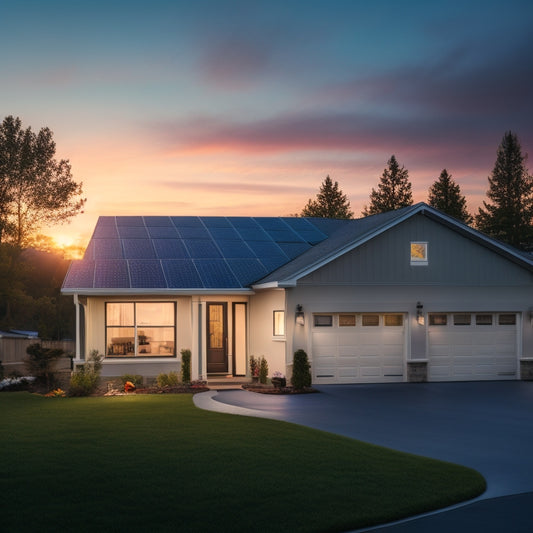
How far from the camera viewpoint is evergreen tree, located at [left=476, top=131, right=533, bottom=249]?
58.5 meters

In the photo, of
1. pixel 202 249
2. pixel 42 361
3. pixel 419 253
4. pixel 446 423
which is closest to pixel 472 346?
pixel 419 253

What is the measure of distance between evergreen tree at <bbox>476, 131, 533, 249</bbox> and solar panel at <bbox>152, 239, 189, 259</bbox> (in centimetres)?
3753

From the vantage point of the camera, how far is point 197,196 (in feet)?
136

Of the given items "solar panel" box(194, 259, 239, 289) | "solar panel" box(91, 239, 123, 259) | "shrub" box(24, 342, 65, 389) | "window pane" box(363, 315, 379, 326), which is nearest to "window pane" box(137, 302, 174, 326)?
"solar panel" box(194, 259, 239, 289)

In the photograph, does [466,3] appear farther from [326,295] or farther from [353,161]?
[353,161]

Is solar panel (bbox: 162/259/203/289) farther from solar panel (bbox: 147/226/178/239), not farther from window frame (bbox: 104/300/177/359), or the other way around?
solar panel (bbox: 147/226/178/239)

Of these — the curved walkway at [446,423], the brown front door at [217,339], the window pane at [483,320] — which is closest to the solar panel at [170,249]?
the brown front door at [217,339]

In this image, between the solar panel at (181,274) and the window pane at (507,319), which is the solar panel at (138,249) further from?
the window pane at (507,319)

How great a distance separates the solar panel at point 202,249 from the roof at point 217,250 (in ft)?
0.12

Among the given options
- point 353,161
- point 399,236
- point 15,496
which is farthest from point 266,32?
point 353,161

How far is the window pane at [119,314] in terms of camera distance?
2391 cm

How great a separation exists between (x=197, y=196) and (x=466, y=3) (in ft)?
75.9

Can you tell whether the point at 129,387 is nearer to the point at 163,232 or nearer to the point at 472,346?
the point at 163,232

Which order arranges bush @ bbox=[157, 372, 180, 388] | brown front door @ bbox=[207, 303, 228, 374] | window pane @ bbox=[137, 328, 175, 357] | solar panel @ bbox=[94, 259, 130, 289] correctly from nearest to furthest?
1. bush @ bbox=[157, 372, 180, 388]
2. solar panel @ bbox=[94, 259, 130, 289]
3. window pane @ bbox=[137, 328, 175, 357]
4. brown front door @ bbox=[207, 303, 228, 374]
